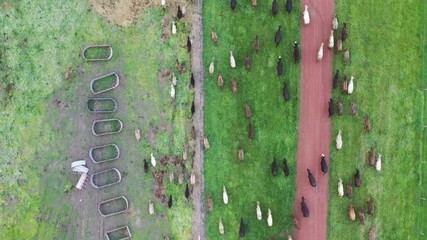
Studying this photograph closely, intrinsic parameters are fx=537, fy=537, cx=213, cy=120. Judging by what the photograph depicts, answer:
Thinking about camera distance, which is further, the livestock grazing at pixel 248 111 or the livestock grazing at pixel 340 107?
the livestock grazing at pixel 248 111

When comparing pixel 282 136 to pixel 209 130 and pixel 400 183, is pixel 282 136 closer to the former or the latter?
pixel 209 130

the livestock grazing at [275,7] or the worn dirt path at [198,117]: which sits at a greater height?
the livestock grazing at [275,7]

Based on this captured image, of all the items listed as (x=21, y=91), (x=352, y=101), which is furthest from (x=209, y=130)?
(x=21, y=91)

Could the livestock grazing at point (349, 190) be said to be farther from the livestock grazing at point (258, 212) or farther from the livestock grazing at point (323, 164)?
the livestock grazing at point (258, 212)

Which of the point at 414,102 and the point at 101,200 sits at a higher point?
the point at 414,102

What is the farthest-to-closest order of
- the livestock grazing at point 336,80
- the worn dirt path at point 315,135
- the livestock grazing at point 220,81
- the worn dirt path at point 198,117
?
the worn dirt path at point 198,117 → the worn dirt path at point 315,135 → the livestock grazing at point 220,81 → the livestock grazing at point 336,80

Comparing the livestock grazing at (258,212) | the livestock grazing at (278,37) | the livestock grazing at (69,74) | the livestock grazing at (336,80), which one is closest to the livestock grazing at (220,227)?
the livestock grazing at (258,212)
